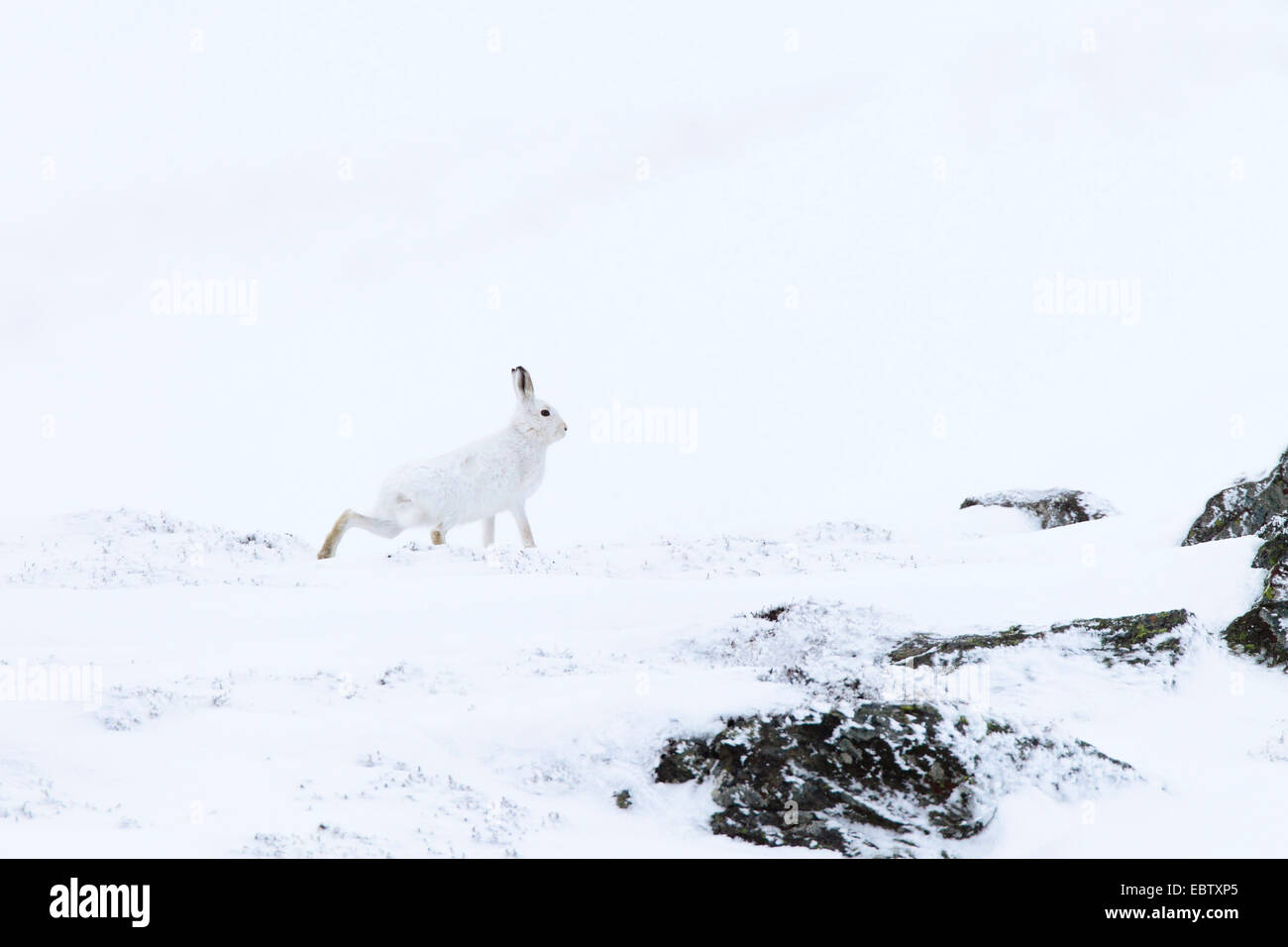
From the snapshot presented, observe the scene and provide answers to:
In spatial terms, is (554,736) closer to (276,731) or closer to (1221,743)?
(276,731)

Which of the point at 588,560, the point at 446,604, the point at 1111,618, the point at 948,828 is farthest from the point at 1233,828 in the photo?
the point at 588,560

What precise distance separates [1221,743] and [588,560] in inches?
345

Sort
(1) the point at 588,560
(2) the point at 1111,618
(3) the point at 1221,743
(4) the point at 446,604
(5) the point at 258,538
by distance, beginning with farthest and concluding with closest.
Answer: (5) the point at 258,538 → (1) the point at 588,560 → (4) the point at 446,604 → (2) the point at 1111,618 → (3) the point at 1221,743

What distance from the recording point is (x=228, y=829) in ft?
22.8

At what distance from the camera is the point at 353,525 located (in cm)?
1827
